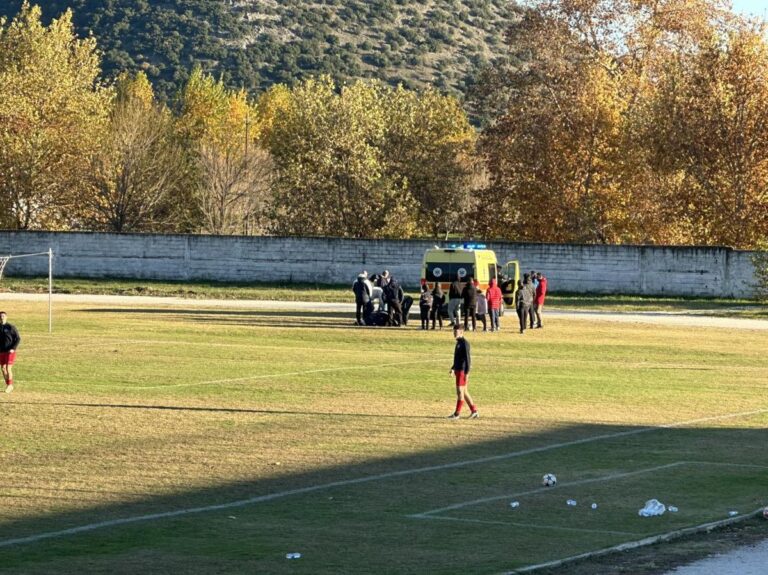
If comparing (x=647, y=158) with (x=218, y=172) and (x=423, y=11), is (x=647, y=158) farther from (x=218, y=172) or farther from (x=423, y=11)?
(x=423, y=11)

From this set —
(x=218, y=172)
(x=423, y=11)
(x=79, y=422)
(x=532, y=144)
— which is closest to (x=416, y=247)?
(x=532, y=144)

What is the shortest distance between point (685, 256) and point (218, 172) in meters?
34.1

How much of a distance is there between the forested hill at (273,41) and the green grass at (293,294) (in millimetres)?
96942

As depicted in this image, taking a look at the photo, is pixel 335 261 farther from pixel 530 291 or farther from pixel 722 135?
pixel 530 291

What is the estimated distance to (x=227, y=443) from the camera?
20531 mm

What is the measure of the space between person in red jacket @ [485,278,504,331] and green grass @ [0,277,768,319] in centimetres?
1329

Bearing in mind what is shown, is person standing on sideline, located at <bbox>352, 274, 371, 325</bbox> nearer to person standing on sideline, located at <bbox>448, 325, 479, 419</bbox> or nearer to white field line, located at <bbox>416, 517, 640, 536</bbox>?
person standing on sideline, located at <bbox>448, 325, 479, 419</bbox>

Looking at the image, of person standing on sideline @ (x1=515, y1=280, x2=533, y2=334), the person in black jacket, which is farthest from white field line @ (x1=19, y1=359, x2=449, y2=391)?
the person in black jacket

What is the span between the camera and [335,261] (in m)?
69.3

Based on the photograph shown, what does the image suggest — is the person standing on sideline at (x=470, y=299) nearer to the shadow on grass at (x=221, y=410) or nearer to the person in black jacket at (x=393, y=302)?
the person in black jacket at (x=393, y=302)

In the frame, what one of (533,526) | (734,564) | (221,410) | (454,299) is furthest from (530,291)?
(734,564)

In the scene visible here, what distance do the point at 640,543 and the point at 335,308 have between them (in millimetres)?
41879

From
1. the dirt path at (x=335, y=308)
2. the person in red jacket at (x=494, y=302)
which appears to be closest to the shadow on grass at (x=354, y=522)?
the person in red jacket at (x=494, y=302)

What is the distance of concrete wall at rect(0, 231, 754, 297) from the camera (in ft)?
211
